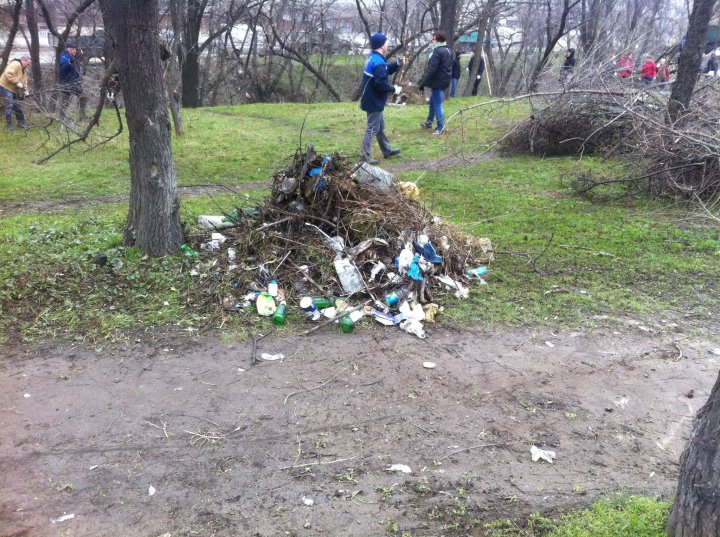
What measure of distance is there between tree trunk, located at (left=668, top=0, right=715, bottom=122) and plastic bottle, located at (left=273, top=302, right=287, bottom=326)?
6.58 meters

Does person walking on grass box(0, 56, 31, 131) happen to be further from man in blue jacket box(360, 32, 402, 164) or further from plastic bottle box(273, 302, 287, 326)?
plastic bottle box(273, 302, 287, 326)

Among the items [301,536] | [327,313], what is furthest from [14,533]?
[327,313]

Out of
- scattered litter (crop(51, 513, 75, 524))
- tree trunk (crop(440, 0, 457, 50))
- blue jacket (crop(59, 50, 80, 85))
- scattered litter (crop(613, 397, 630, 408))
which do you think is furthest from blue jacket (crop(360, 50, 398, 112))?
tree trunk (crop(440, 0, 457, 50))

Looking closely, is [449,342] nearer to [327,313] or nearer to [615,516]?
[327,313]

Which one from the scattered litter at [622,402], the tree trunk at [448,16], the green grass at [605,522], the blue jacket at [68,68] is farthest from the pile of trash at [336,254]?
the tree trunk at [448,16]

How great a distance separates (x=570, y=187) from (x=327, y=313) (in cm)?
563

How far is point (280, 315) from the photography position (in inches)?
191

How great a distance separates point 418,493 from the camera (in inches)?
120

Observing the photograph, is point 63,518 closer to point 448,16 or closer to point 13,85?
point 13,85

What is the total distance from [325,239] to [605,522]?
352cm

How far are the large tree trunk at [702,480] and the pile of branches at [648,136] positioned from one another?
5397 mm

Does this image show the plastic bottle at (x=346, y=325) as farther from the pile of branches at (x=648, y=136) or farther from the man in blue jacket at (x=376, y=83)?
the man in blue jacket at (x=376, y=83)

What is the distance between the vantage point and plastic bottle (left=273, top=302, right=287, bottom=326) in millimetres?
4832

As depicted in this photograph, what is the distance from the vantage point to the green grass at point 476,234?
5000 millimetres
